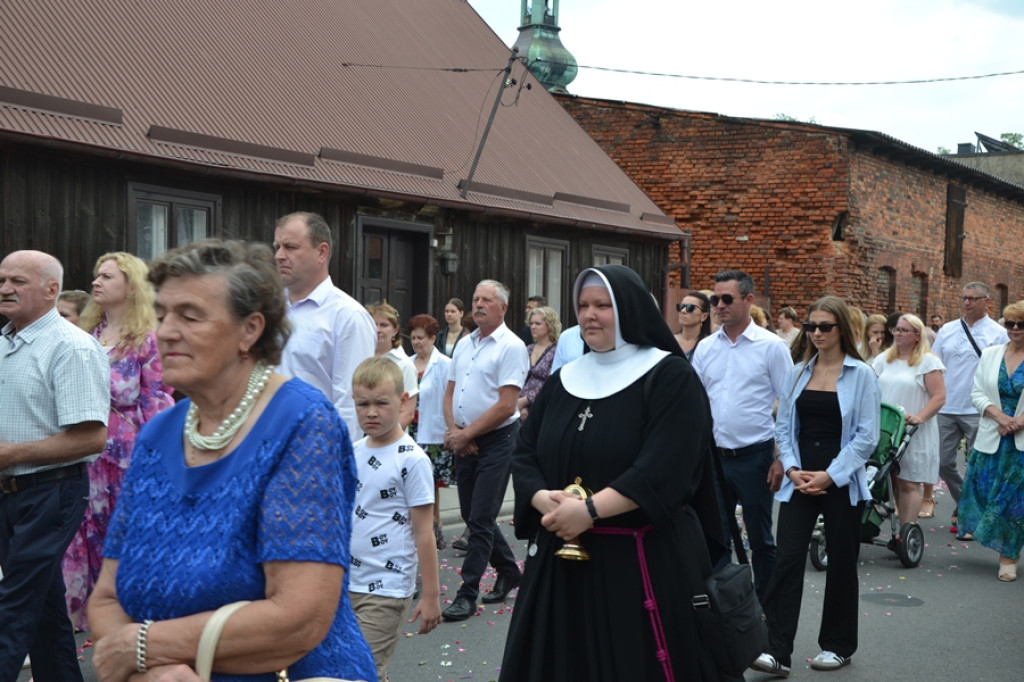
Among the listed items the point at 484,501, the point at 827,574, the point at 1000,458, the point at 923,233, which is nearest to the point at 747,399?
the point at 827,574

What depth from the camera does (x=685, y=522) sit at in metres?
4.36

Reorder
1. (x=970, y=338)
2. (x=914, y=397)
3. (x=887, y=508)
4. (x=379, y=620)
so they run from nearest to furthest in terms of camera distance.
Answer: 1. (x=379, y=620)
2. (x=887, y=508)
3. (x=914, y=397)
4. (x=970, y=338)

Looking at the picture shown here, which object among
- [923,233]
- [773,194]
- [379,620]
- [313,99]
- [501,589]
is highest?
[313,99]

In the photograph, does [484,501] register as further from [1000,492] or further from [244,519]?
[244,519]

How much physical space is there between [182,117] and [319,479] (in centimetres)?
1204

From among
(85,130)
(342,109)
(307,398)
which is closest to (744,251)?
(342,109)

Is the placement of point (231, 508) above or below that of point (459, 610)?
above

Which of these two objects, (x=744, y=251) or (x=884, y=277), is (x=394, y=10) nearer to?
(x=744, y=251)

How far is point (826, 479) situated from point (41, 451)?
4.07 metres

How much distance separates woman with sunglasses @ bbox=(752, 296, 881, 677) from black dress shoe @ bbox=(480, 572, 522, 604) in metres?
2.16

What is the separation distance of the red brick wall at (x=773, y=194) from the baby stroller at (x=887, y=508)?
15.5 metres

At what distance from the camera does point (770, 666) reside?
6457 mm

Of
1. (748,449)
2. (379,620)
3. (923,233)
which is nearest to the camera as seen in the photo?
(379,620)

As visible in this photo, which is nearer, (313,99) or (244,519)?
(244,519)
